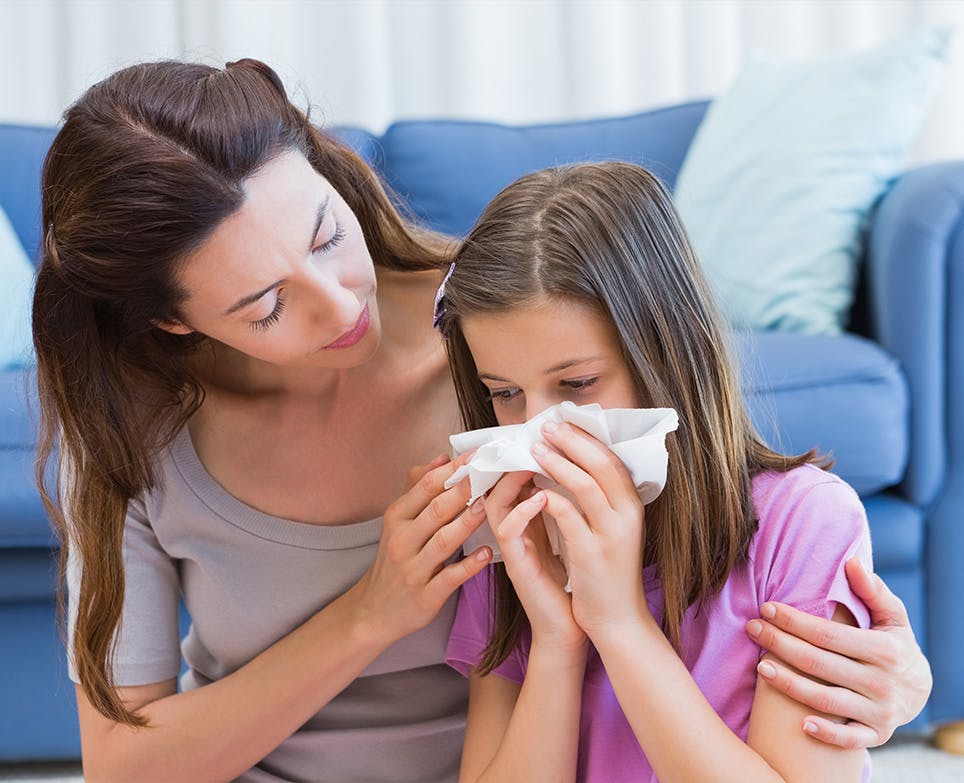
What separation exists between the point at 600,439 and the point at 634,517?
0.07m

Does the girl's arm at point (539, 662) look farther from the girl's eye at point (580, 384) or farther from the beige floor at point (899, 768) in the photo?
the beige floor at point (899, 768)

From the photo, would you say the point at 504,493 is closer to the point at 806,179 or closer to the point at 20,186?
the point at 806,179

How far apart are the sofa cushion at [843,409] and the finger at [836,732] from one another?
722 mm

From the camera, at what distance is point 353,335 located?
1179 millimetres

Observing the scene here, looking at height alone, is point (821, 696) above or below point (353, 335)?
below

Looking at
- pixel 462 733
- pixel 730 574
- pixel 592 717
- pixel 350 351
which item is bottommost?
pixel 462 733

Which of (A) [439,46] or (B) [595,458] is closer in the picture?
(B) [595,458]

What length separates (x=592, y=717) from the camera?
1150 millimetres

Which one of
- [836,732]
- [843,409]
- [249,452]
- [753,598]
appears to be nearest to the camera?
[836,732]

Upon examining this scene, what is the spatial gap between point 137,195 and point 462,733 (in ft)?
2.26

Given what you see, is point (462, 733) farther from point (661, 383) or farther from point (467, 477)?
point (661, 383)

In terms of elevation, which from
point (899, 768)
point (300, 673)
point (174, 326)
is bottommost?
point (899, 768)

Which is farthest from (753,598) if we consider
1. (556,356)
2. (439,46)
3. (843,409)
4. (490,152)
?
(439,46)

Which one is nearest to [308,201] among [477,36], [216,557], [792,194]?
[216,557]
